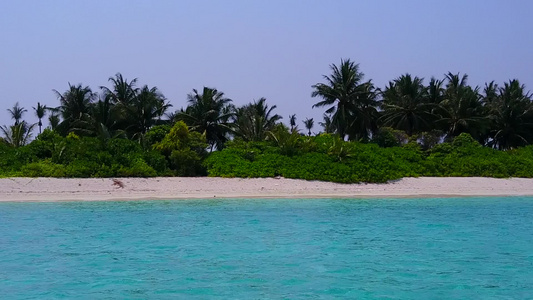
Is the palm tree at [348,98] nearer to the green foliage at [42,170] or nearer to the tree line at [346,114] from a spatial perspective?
the tree line at [346,114]

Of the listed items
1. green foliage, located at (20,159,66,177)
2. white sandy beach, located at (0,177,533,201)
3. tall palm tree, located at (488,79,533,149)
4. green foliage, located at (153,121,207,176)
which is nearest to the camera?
white sandy beach, located at (0,177,533,201)

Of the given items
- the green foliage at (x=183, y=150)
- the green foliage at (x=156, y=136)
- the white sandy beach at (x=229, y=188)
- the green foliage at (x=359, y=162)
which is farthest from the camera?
the green foliage at (x=156, y=136)

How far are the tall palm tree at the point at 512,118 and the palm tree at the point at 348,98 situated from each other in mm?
10782

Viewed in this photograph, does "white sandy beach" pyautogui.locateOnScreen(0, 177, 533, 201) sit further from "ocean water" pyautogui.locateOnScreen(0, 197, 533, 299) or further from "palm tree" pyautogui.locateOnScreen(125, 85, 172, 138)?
"palm tree" pyautogui.locateOnScreen(125, 85, 172, 138)

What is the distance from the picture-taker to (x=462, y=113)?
4178 cm

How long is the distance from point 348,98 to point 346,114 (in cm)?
122

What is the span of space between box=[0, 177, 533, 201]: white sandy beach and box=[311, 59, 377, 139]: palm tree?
13.2 meters

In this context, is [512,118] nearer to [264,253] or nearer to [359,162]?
[359,162]

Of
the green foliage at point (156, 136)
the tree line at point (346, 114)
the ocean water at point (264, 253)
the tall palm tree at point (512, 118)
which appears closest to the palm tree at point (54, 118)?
the tree line at point (346, 114)

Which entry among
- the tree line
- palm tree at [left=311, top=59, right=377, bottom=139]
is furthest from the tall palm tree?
palm tree at [left=311, top=59, right=377, bottom=139]

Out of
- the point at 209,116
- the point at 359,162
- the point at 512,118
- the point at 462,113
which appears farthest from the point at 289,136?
the point at 512,118

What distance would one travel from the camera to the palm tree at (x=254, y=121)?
121ft

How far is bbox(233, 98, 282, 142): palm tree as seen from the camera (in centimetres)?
3675

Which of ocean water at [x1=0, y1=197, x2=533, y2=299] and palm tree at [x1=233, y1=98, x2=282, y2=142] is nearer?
ocean water at [x1=0, y1=197, x2=533, y2=299]
